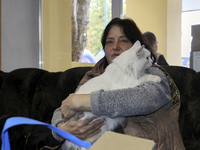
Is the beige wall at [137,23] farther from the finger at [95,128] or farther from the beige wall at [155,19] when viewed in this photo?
the finger at [95,128]

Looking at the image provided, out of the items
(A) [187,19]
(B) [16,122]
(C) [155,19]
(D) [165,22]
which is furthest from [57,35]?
(B) [16,122]

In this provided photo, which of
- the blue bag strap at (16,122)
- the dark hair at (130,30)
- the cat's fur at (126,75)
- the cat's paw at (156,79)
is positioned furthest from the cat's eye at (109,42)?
the blue bag strap at (16,122)

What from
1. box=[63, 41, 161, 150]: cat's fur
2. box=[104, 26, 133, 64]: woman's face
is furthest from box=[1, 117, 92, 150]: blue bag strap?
box=[104, 26, 133, 64]: woman's face

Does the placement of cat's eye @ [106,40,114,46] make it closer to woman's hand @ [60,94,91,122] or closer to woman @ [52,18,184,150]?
woman @ [52,18,184,150]

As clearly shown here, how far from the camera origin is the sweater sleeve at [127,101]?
3.32ft

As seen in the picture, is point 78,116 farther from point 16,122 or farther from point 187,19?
point 187,19

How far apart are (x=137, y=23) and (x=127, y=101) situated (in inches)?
103

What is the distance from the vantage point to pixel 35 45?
11.4ft

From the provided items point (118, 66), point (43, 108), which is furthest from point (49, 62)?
point (118, 66)

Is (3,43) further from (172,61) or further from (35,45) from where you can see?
(172,61)

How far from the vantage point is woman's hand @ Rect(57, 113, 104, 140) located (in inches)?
43.3

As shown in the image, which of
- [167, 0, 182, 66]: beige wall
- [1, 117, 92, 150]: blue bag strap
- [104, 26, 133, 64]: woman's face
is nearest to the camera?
[1, 117, 92, 150]: blue bag strap

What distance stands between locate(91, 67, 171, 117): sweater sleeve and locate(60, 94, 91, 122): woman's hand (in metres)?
0.04

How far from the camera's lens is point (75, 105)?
1129mm
